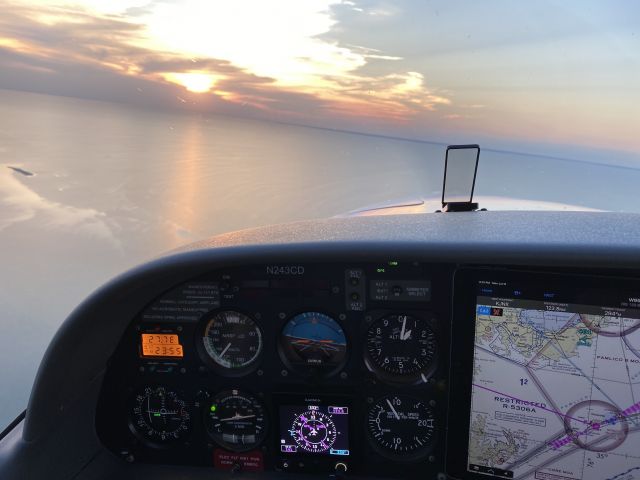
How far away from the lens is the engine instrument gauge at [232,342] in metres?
1.70

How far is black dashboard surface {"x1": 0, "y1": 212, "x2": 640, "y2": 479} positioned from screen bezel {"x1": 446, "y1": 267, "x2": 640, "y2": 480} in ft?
0.08

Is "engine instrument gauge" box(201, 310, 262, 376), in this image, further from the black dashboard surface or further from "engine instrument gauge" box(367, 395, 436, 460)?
"engine instrument gauge" box(367, 395, 436, 460)

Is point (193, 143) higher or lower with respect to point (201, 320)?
higher

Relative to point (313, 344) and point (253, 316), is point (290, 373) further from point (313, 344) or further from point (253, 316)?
point (253, 316)

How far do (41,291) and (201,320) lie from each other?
620 mm

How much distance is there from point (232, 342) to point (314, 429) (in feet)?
1.36

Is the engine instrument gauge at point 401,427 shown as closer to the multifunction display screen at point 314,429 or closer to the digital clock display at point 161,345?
the multifunction display screen at point 314,429

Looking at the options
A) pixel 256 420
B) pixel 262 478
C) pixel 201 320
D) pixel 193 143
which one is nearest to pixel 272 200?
pixel 193 143

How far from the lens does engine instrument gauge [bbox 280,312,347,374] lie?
65.9 inches

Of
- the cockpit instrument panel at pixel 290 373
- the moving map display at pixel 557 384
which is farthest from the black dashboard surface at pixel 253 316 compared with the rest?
the moving map display at pixel 557 384

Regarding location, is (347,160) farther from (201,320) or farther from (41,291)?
(41,291)

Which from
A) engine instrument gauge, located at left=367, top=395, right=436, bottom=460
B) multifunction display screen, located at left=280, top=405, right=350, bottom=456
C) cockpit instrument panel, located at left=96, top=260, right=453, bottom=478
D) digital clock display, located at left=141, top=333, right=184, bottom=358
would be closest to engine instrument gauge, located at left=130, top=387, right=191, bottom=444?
cockpit instrument panel, located at left=96, top=260, right=453, bottom=478

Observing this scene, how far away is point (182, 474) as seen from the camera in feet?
5.94

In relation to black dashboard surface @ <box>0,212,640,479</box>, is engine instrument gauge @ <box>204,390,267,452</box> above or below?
below
